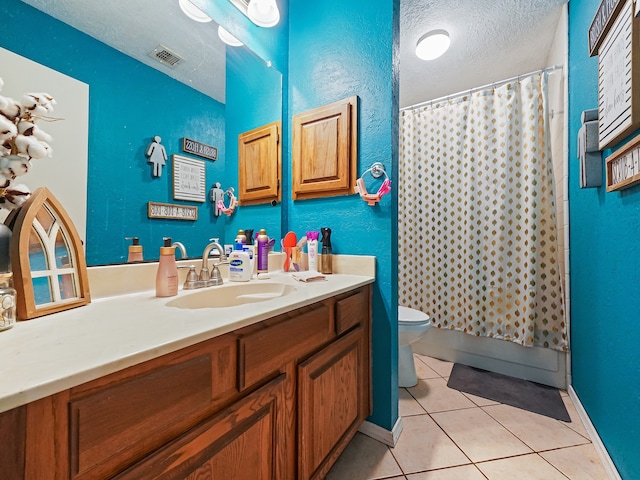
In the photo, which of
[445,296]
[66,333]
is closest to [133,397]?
[66,333]

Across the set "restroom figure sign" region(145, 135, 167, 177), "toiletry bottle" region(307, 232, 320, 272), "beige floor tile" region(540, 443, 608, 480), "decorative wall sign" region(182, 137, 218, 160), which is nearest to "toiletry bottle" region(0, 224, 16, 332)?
"restroom figure sign" region(145, 135, 167, 177)

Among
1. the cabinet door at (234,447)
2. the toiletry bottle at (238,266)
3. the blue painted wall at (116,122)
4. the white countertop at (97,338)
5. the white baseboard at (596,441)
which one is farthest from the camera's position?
the toiletry bottle at (238,266)

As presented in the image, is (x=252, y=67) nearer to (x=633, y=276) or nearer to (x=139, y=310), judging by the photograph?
(x=139, y=310)

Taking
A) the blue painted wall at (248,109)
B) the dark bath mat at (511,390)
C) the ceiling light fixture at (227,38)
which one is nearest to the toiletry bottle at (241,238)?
the blue painted wall at (248,109)

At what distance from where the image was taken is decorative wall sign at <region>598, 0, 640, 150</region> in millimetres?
892

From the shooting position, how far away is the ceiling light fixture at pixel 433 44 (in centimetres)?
181

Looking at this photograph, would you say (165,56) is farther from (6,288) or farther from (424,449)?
(424,449)

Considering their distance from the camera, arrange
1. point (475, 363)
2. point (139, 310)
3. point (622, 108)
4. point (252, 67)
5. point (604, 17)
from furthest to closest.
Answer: point (475, 363), point (252, 67), point (604, 17), point (622, 108), point (139, 310)

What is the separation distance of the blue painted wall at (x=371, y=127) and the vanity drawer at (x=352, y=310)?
9 cm

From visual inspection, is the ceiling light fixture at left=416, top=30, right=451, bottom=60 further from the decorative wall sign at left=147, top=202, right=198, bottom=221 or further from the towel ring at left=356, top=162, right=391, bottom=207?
the decorative wall sign at left=147, top=202, right=198, bottom=221

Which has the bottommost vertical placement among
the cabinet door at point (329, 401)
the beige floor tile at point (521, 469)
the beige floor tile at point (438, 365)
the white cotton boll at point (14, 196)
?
the beige floor tile at point (521, 469)

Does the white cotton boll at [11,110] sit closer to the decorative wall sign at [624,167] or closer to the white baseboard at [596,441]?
the decorative wall sign at [624,167]

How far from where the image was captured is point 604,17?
1.07 meters

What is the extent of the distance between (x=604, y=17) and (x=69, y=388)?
6.25 ft
